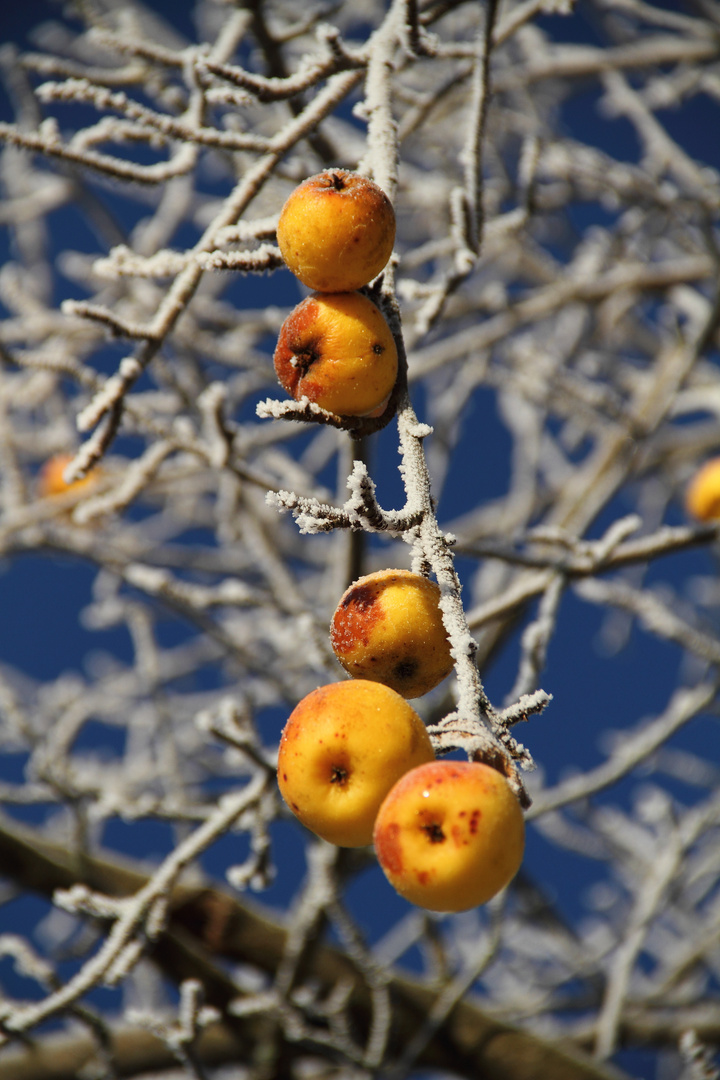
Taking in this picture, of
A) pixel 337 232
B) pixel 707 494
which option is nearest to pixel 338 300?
pixel 337 232

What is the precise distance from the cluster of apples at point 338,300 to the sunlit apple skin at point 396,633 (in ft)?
0.77

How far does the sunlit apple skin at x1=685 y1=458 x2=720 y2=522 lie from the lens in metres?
3.27

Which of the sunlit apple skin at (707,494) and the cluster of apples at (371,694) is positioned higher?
the sunlit apple skin at (707,494)

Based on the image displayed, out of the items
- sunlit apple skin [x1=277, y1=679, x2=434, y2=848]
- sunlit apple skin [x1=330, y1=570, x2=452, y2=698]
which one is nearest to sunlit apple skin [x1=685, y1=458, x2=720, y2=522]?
sunlit apple skin [x1=330, y1=570, x2=452, y2=698]

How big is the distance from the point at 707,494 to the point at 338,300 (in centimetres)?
260

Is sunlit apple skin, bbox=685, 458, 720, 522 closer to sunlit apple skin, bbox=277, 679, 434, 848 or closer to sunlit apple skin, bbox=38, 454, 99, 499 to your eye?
sunlit apple skin, bbox=38, 454, 99, 499

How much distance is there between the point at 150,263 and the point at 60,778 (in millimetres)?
1704

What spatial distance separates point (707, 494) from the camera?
3.29 meters

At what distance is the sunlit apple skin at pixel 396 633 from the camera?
1.03 metres

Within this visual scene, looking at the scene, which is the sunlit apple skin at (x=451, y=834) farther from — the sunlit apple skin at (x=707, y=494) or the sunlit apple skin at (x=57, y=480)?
the sunlit apple skin at (x=707, y=494)

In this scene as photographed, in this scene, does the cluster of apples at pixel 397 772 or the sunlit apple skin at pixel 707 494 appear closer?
the cluster of apples at pixel 397 772

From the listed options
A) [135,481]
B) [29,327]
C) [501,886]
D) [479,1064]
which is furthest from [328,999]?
[29,327]

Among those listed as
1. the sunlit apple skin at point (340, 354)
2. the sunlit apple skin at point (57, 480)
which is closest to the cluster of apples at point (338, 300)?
the sunlit apple skin at point (340, 354)

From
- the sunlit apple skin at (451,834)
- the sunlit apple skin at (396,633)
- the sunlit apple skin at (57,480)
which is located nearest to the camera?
the sunlit apple skin at (451,834)
